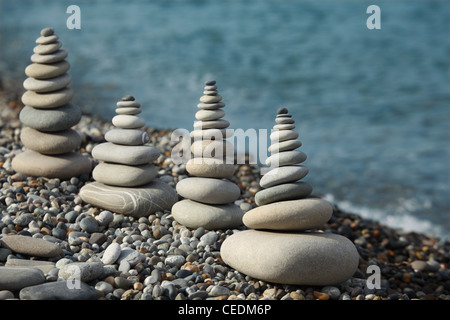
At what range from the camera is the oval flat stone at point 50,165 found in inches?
274

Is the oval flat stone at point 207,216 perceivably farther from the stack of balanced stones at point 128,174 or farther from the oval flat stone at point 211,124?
the oval flat stone at point 211,124

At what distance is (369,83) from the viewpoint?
643 inches

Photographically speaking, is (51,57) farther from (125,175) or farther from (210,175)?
(210,175)

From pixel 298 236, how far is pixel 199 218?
4.01ft

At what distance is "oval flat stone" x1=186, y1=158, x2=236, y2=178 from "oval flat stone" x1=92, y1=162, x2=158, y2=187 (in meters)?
0.61

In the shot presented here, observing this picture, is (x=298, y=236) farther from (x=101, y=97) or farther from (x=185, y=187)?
(x=101, y=97)

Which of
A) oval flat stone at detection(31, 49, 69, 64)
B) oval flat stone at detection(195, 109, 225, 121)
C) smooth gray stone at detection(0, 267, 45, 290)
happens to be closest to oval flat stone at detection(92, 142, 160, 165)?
oval flat stone at detection(195, 109, 225, 121)

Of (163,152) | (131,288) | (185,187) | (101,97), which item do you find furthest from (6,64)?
(131,288)

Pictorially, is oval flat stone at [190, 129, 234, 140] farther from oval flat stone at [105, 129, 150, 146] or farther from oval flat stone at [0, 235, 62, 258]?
oval flat stone at [0, 235, 62, 258]

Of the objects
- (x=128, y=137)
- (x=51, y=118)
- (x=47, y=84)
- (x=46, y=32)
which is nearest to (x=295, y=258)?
(x=128, y=137)

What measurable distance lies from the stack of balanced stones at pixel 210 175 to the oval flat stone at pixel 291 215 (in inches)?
31.2

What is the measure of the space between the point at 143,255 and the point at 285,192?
4.62ft

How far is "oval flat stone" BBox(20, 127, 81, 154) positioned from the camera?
6.96m

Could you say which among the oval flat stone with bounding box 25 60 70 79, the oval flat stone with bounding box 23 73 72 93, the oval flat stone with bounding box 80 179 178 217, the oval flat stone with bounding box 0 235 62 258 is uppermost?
the oval flat stone with bounding box 25 60 70 79
